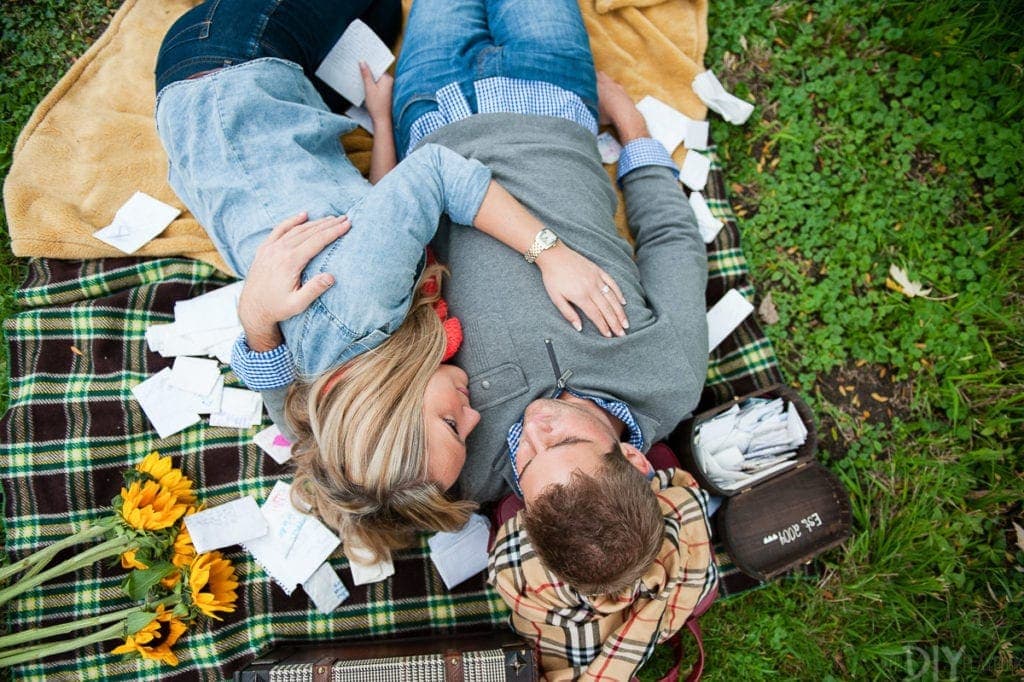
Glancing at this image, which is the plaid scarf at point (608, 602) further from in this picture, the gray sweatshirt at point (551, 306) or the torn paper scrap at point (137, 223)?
the torn paper scrap at point (137, 223)

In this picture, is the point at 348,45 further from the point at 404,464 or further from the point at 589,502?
the point at 589,502

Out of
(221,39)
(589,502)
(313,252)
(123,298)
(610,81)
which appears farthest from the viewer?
(610,81)

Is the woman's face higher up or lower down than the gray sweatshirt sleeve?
lower down

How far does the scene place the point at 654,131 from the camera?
11.3 feet

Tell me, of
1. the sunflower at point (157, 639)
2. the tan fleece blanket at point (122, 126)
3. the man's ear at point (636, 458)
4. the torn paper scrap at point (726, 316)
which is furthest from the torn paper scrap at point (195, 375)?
the torn paper scrap at point (726, 316)

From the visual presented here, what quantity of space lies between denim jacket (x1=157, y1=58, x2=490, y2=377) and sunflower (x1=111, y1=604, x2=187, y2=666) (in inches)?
43.1

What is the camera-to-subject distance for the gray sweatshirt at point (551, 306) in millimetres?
2475

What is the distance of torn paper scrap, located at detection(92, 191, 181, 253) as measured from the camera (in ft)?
10.2

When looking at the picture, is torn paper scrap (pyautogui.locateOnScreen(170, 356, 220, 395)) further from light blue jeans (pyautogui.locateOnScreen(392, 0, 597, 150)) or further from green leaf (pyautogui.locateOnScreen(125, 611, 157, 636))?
light blue jeans (pyautogui.locateOnScreen(392, 0, 597, 150))

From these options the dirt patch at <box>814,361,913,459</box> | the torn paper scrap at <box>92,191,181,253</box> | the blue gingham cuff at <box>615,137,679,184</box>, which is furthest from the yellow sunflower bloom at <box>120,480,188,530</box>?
the dirt patch at <box>814,361,913,459</box>

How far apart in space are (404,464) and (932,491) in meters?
2.66

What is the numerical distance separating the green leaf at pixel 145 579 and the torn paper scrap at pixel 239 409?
0.76 meters

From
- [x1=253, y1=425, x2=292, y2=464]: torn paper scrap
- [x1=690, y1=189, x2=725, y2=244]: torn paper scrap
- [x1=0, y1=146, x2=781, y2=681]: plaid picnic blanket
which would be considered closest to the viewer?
[x1=0, y1=146, x2=781, y2=681]: plaid picnic blanket

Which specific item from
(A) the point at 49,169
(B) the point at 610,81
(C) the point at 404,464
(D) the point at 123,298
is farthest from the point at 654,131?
(A) the point at 49,169
